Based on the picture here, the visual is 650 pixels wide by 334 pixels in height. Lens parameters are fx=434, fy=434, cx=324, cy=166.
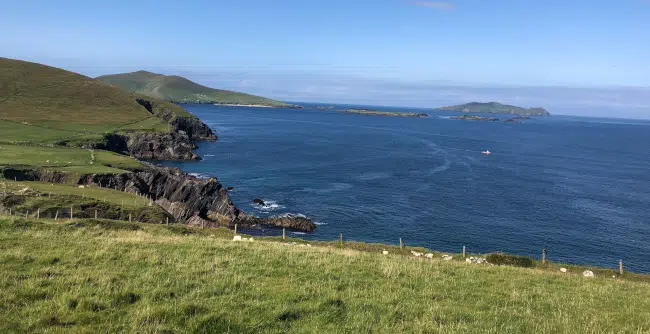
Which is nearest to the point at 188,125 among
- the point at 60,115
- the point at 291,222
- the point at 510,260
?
the point at 60,115

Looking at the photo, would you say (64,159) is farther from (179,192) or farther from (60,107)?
(60,107)

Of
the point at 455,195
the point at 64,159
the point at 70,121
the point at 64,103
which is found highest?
the point at 64,103

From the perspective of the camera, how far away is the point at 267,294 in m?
14.6

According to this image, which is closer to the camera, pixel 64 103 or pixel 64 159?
pixel 64 159

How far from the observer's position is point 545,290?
18703 millimetres

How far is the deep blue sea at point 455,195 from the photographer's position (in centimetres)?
6191

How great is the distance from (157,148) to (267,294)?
398 ft

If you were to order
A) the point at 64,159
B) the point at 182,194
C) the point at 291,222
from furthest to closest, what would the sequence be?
1. the point at 64,159
2. the point at 182,194
3. the point at 291,222

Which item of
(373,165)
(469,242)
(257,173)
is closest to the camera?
(469,242)

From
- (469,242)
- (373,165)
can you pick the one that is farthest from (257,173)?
(469,242)

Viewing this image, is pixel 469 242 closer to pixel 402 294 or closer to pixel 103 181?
pixel 402 294

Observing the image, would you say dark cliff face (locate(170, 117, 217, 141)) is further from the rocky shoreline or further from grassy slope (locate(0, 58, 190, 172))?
the rocky shoreline

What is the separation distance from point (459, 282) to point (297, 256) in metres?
7.69

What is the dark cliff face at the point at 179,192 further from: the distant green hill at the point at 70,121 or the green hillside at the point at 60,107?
the green hillside at the point at 60,107
